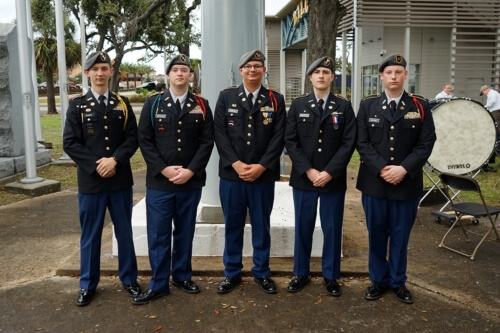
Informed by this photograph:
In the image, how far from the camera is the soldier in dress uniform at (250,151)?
4.20 metres

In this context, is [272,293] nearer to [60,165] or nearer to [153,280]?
[153,280]

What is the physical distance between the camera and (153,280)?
4.20 metres

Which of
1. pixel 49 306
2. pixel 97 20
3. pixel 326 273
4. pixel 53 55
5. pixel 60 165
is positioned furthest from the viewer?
pixel 53 55

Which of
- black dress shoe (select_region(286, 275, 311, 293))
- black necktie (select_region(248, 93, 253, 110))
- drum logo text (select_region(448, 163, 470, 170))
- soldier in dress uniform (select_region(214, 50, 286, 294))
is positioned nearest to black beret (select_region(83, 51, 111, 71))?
soldier in dress uniform (select_region(214, 50, 286, 294))

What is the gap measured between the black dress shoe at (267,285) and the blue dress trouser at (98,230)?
3.55ft

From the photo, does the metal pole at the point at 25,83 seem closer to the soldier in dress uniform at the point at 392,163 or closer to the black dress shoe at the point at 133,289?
the black dress shoe at the point at 133,289

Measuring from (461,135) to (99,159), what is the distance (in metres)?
5.09

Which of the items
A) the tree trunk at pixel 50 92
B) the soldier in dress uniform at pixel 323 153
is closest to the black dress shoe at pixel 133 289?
the soldier in dress uniform at pixel 323 153

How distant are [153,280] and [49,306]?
824mm

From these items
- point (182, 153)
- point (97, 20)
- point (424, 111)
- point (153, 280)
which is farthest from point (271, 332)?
point (97, 20)

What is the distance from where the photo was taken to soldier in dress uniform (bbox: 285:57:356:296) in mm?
4172

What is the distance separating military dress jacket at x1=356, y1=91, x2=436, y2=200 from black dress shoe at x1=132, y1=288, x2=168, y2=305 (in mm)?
1911

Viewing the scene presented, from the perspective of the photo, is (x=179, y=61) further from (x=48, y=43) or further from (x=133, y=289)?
(x=48, y=43)

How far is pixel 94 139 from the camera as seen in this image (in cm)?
404
